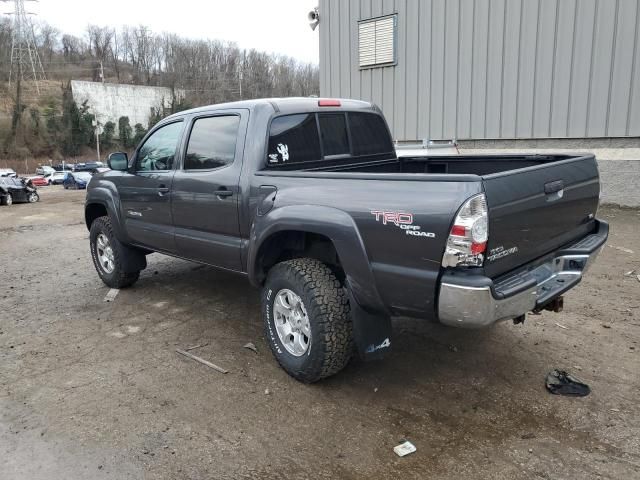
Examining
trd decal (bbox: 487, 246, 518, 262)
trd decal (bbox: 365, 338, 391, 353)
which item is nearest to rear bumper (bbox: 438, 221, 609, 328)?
trd decal (bbox: 487, 246, 518, 262)

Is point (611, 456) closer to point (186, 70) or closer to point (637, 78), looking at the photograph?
point (637, 78)

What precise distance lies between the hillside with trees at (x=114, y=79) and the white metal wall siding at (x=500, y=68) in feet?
177

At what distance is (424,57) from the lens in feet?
40.2

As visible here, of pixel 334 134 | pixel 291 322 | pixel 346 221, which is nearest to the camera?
pixel 346 221

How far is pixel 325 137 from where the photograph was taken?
14.6 ft

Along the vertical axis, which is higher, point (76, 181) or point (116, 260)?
point (116, 260)

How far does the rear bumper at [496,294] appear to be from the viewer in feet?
8.80

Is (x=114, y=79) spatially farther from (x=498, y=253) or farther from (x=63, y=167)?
(x=498, y=253)

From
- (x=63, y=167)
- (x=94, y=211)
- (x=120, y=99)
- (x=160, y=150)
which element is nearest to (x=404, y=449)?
(x=160, y=150)

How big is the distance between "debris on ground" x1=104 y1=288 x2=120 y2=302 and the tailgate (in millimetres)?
4435

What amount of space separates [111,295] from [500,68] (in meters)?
9.17

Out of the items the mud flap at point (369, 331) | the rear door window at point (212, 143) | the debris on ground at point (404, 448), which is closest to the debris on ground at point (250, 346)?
the mud flap at point (369, 331)

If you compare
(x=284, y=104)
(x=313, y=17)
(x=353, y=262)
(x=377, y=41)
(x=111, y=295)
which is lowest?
(x=111, y=295)

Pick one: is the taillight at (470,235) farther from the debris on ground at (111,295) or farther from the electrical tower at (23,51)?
the electrical tower at (23,51)
